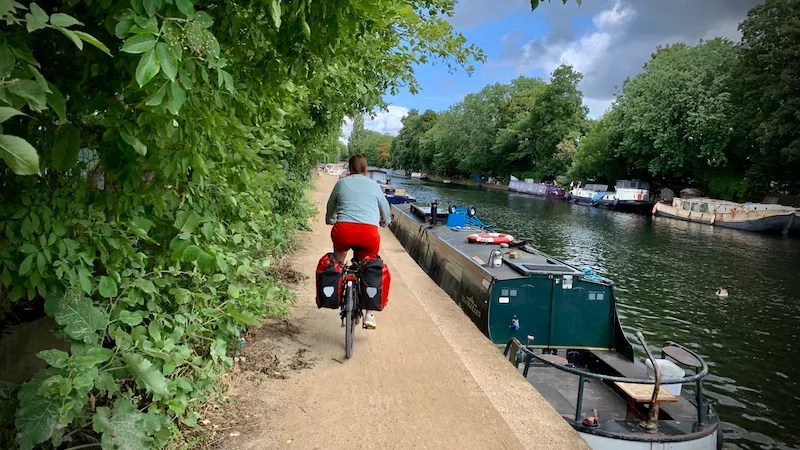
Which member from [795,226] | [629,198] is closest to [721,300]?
[795,226]

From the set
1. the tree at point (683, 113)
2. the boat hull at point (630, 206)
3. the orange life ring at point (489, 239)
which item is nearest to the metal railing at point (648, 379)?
the orange life ring at point (489, 239)

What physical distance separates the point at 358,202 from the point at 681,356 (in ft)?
18.2

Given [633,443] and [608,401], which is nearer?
[633,443]

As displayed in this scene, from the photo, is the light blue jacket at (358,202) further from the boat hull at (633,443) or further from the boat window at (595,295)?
the boat window at (595,295)

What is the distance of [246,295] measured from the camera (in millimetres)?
4383

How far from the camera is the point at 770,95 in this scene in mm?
41750

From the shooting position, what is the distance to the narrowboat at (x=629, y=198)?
54.2m

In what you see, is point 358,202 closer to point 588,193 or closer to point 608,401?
point 608,401

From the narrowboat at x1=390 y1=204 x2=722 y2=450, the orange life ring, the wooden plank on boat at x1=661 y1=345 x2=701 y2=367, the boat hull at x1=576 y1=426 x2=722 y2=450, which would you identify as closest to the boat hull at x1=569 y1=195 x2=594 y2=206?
the orange life ring

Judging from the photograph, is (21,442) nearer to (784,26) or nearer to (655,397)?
(655,397)

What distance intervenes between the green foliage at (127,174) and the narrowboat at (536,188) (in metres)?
69.7

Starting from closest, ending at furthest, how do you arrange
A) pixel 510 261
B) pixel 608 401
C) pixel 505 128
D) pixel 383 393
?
pixel 383 393, pixel 608 401, pixel 510 261, pixel 505 128

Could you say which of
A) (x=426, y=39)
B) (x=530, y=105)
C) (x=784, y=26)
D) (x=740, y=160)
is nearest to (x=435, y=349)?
(x=426, y=39)

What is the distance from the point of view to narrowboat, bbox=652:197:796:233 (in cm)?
3847
